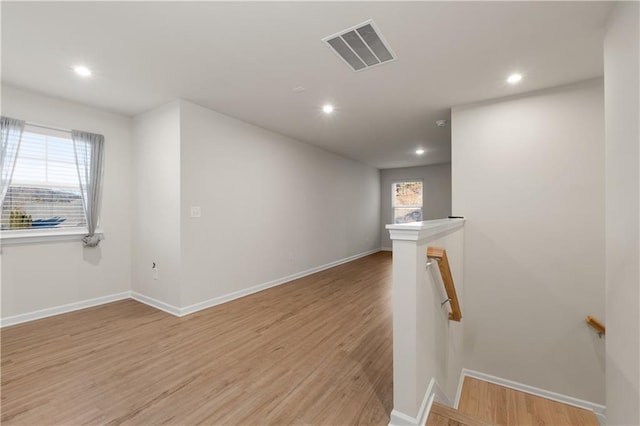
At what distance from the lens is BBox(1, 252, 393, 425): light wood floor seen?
5.91ft

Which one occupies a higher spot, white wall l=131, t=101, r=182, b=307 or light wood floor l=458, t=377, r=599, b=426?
white wall l=131, t=101, r=182, b=307

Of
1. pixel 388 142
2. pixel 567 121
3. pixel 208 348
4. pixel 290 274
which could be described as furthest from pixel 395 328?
pixel 388 142

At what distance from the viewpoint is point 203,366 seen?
7.62 ft

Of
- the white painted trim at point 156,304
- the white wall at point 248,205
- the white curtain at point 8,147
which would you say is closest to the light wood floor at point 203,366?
the white painted trim at point 156,304

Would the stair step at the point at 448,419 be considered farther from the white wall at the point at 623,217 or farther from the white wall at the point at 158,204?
the white wall at the point at 158,204

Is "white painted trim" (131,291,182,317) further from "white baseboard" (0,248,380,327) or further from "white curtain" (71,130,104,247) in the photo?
"white curtain" (71,130,104,247)

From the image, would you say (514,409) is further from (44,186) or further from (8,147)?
(8,147)

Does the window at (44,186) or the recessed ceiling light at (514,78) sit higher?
the recessed ceiling light at (514,78)

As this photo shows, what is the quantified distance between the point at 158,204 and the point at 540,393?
5.07m

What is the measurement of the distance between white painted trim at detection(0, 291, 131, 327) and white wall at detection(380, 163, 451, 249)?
7323 mm

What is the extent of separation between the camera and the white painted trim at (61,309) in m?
3.08

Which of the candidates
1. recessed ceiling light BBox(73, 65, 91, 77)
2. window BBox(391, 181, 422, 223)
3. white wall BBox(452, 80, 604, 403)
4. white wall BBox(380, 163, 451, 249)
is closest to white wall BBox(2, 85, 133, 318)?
recessed ceiling light BBox(73, 65, 91, 77)

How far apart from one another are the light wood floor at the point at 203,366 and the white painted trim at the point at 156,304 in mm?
96

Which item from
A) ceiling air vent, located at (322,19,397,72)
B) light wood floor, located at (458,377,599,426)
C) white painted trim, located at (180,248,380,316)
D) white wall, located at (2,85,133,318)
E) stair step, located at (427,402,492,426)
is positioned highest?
ceiling air vent, located at (322,19,397,72)
